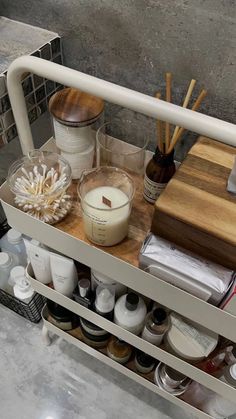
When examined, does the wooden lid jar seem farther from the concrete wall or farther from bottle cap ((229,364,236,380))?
bottle cap ((229,364,236,380))

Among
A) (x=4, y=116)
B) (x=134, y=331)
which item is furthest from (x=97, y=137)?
(x=134, y=331)

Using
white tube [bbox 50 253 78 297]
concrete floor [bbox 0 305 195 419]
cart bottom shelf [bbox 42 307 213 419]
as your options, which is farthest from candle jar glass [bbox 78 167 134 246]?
concrete floor [bbox 0 305 195 419]

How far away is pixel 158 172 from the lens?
688 millimetres

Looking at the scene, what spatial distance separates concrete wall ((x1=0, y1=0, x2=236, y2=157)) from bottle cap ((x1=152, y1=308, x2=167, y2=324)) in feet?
1.21

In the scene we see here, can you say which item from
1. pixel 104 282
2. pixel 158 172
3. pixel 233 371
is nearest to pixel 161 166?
pixel 158 172

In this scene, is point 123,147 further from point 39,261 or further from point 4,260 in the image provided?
point 4,260

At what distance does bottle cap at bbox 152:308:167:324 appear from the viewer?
2.55ft

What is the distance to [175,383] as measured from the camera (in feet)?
3.07

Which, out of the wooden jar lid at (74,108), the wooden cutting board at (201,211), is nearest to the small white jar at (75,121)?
the wooden jar lid at (74,108)

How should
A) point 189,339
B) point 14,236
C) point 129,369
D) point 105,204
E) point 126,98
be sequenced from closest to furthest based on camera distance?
point 126,98
point 105,204
point 189,339
point 129,369
point 14,236

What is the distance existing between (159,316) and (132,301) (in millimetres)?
65

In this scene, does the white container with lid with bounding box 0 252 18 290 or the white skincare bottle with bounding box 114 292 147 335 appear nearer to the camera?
the white skincare bottle with bounding box 114 292 147 335

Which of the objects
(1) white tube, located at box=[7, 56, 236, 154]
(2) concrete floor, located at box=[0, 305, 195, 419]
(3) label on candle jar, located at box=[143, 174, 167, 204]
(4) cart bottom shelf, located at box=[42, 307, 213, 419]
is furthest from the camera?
(2) concrete floor, located at box=[0, 305, 195, 419]

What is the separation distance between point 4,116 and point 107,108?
0.74ft
